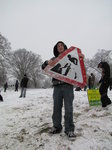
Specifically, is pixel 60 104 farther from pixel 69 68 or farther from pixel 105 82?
pixel 105 82

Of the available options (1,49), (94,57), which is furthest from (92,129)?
(94,57)

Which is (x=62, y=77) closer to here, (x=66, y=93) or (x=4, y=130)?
(x=66, y=93)

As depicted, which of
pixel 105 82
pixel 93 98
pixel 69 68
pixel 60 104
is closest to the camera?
pixel 60 104

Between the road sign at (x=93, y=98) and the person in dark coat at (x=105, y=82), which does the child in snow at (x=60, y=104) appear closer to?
the person in dark coat at (x=105, y=82)

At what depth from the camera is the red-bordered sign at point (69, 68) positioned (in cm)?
208

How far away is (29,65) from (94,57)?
2358cm

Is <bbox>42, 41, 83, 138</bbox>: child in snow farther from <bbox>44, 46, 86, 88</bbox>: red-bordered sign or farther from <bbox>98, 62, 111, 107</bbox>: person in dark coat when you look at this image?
<bbox>98, 62, 111, 107</bbox>: person in dark coat

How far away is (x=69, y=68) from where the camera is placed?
218cm

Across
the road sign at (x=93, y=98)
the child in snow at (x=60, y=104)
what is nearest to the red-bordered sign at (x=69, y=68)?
the child in snow at (x=60, y=104)

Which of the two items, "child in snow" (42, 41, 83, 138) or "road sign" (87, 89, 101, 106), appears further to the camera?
"road sign" (87, 89, 101, 106)

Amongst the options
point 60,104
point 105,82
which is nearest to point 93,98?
point 105,82

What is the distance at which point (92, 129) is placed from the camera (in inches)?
77.9

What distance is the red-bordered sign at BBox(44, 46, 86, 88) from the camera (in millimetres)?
2076

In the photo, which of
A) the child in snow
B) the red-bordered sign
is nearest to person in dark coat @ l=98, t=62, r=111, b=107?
the red-bordered sign
